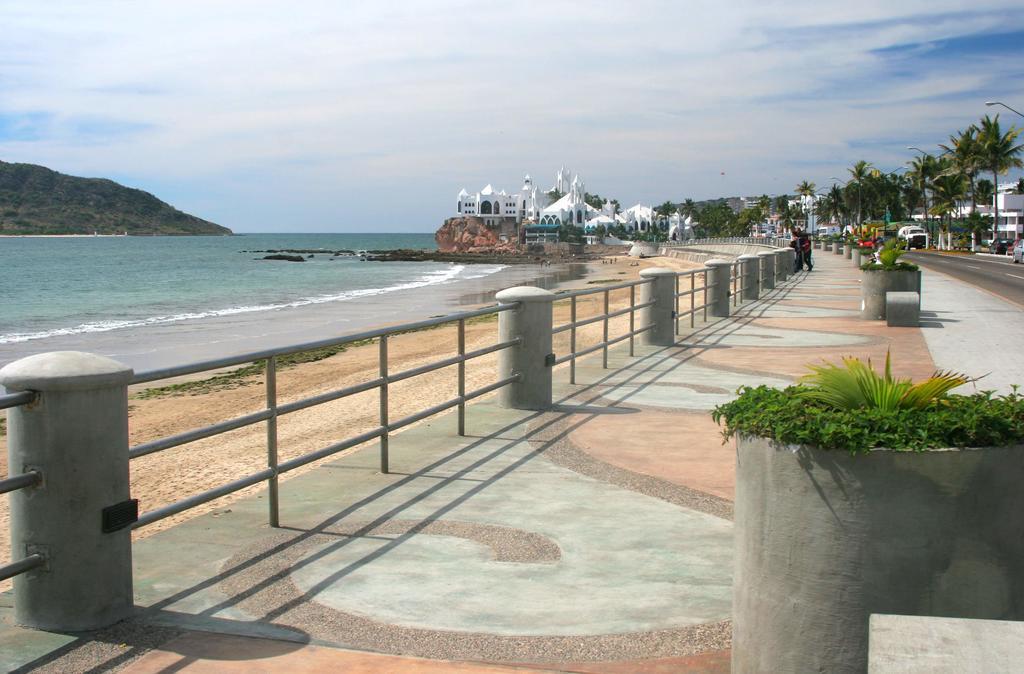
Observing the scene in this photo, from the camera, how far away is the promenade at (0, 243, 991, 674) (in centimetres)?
452

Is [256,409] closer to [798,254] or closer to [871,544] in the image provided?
[871,544]

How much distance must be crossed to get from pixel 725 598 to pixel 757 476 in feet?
4.83

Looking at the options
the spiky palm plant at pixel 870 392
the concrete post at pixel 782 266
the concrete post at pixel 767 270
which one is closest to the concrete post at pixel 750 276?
the concrete post at pixel 767 270

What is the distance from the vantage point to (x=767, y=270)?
101 feet

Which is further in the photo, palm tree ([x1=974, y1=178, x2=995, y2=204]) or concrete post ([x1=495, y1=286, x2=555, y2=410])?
palm tree ([x1=974, y1=178, x2=995, y2=204])

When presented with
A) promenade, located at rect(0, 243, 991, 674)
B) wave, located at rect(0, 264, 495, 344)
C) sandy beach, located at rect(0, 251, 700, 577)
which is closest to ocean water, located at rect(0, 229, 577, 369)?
wave, located at rect(0, 264, 495, 344)

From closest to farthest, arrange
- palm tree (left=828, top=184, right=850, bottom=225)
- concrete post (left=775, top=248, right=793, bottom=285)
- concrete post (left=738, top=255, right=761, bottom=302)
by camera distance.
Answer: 1. concrete post (left=738, top=255, right=761, bottom=302)
2. concrete post (left=775, top=248, right=793, bottom=285)
3. palm tree (left=828, top=184, right=850, bottom=225)

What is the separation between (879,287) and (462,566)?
54.0 ft

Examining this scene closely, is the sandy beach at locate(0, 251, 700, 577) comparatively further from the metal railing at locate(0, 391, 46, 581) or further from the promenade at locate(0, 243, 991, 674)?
the metal railing at locate(0, 391, 46, 581)

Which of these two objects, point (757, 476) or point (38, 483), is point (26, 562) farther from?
point (757, 476)

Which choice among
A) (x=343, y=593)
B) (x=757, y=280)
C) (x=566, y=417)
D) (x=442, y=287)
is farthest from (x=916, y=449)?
(x=442, y=287)

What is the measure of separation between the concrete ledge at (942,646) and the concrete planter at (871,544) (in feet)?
1.98

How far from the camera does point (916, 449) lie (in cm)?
368

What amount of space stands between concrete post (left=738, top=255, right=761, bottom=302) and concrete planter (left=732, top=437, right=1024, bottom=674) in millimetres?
22112
